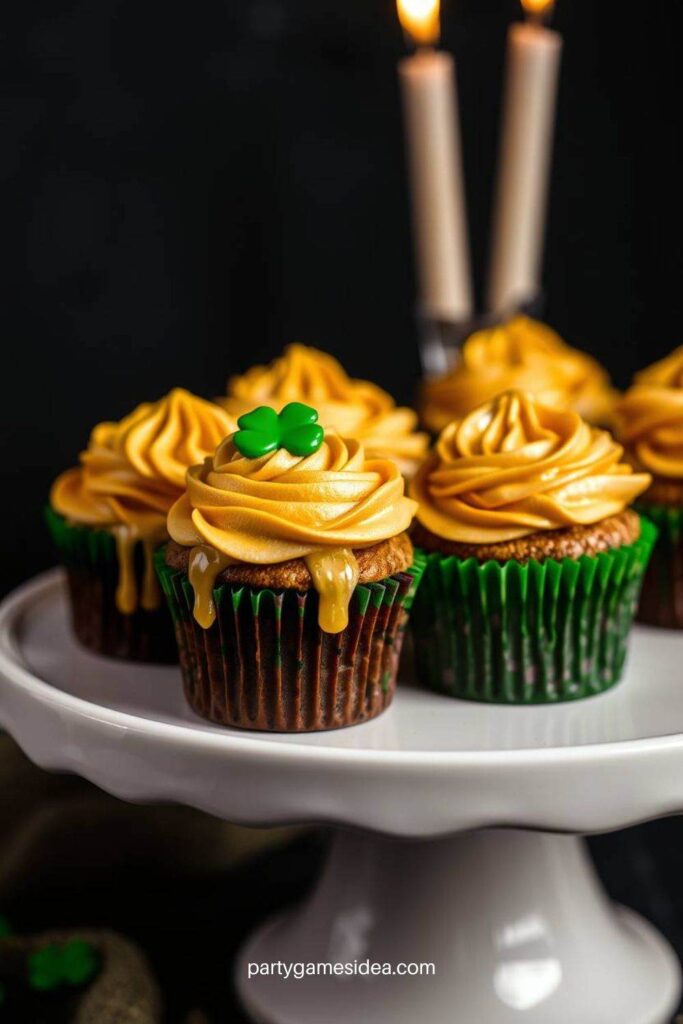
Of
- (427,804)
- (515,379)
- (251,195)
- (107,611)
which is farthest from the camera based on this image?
(251,195)

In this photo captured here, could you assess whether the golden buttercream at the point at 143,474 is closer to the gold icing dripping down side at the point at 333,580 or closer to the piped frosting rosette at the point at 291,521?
the piped frosting rosette at the point at 291,521

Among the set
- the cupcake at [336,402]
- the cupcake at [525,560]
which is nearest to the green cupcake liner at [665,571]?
the cupcake at [525,560]

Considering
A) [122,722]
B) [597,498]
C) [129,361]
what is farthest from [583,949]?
[129,361]

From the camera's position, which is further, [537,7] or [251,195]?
[251,195]

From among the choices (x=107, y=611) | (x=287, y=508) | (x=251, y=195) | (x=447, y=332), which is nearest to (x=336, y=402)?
(x=107, y=611)

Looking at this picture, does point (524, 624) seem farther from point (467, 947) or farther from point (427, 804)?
point (467, 947)

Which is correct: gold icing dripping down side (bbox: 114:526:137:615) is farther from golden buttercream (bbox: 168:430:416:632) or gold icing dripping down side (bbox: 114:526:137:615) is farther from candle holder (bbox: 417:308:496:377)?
candle holder (bbox: 417:308:496:377)

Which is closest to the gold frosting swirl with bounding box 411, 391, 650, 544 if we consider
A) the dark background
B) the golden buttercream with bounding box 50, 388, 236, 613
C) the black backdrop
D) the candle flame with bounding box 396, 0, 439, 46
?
the golden buttercream with bounding box 50, 388, 236, 613

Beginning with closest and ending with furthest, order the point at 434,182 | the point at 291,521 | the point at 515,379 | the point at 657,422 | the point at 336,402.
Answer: the point at 291,521 → the point at 657,422 → the point at 336,402 → the point at 515,379 → the point at 434,182
